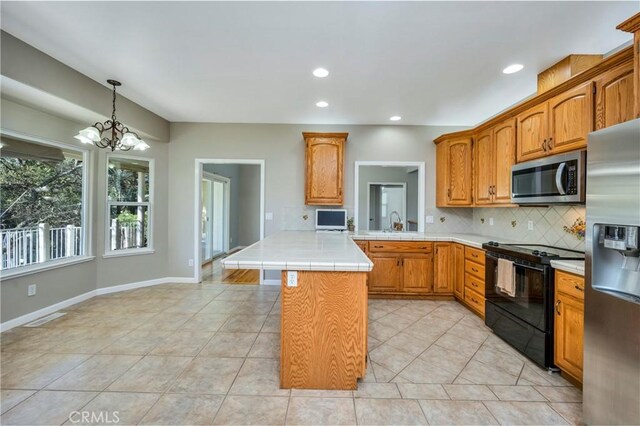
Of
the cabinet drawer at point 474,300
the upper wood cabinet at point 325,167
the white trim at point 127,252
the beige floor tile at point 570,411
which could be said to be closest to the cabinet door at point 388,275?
the cabinet drawer at point 474,300

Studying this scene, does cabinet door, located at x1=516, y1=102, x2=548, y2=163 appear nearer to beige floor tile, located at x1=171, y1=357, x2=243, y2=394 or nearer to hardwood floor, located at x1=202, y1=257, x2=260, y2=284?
beige floor tile, located at x1=171, y1=357, x2=243, y2=394

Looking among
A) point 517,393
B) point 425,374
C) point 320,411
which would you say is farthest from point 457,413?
point 320,411

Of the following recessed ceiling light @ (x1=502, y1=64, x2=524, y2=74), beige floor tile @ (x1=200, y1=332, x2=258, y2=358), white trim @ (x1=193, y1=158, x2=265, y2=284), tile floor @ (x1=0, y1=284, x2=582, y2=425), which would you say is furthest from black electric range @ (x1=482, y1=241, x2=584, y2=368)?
white trim @ (x1=193, y1=158, x2=265, y2=284)

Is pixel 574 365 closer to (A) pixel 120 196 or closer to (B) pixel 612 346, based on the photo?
(B) pixel 612 346

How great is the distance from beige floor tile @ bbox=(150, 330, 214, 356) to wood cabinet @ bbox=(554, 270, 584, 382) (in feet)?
9.36

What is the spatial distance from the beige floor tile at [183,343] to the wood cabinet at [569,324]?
2853 millimetres

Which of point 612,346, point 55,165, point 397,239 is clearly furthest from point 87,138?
point 612,346

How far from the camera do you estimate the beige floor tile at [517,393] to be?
5.97 ft

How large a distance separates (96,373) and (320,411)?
1705 millimetres

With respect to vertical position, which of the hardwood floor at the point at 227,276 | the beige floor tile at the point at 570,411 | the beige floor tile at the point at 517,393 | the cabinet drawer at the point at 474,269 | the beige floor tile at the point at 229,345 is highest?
the cabinet drawer at the point at 474,269

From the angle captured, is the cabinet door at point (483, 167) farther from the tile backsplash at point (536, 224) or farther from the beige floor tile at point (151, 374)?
the beige floor tile at point (151, 374)

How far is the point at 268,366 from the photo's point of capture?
214 centimetres

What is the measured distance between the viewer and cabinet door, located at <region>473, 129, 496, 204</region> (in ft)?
11.1

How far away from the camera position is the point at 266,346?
2449mm
